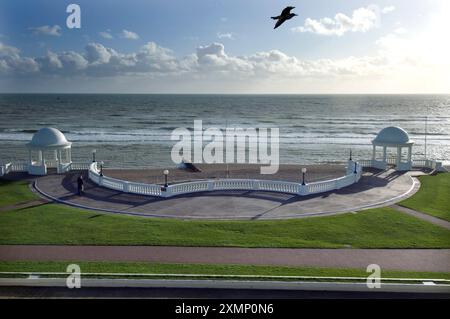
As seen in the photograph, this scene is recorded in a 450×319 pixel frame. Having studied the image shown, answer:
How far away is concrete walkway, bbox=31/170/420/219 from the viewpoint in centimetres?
2144

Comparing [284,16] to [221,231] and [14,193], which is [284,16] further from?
[14,193]

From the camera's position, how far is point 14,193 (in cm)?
2528

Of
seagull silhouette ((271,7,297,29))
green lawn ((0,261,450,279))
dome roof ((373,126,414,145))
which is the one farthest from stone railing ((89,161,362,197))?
seagull silhouette ((271,7,297,29))

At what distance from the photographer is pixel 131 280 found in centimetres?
1283

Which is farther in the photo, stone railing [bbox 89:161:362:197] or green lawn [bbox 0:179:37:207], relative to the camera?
stone railing [bbox 89:161:362:197]

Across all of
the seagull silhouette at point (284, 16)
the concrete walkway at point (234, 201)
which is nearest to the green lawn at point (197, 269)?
the concrete walkway at point (234, 201)

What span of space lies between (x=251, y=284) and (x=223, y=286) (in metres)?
0.83

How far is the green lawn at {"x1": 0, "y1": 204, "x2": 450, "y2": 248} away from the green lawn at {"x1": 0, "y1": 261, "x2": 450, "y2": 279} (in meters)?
2.22

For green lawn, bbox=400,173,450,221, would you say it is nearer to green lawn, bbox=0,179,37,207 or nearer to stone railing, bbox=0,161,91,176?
green lawn, bbox=0,179,37,207

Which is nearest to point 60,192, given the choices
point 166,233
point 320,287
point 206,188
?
point 206,188

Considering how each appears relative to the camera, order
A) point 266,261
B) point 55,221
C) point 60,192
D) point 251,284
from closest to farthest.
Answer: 1. point 251,284
2. point 266,261
3. point 55,221
4. point 60,192

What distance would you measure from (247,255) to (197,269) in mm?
2229

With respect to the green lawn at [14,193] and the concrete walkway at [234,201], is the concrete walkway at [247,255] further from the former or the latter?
the green lawn at [14,193]
